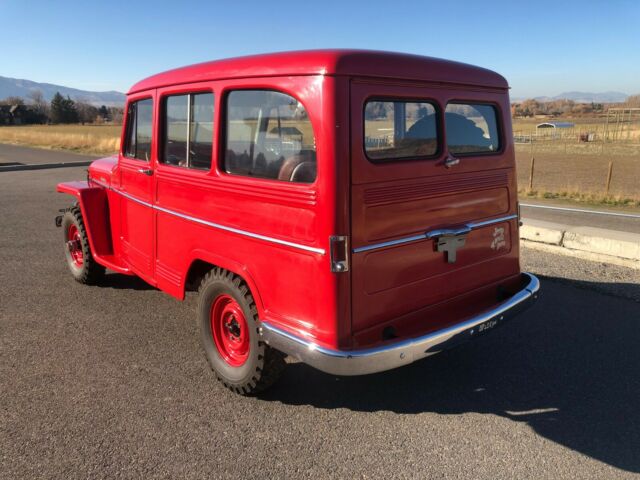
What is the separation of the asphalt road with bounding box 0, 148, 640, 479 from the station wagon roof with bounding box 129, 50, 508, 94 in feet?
6.66

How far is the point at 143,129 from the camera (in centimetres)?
430

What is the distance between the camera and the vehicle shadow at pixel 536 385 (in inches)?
118

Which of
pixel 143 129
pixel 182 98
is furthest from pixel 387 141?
pixel 143 129

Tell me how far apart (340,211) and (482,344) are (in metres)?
2.19

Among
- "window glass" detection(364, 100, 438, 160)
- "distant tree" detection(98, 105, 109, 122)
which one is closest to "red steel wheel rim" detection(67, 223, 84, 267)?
"window glass" detection(364, 100, 438, 160)

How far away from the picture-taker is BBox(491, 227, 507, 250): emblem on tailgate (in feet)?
12.0

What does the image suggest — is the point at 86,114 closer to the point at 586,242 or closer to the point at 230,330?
the point at 586,242

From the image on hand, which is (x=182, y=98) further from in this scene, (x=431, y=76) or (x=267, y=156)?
(x=431, y=76)

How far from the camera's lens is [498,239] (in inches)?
145

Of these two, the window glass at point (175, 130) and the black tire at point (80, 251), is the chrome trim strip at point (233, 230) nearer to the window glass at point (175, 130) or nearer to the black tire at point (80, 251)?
the window glass at point (175, 130)

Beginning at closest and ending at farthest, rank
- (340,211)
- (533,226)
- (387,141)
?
(340,211)
(387,141)
(533,226)

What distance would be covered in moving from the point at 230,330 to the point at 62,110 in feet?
311

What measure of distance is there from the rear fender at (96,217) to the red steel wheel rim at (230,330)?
214 centimetres

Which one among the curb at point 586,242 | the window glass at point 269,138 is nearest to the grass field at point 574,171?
the window glass at point 269,138
